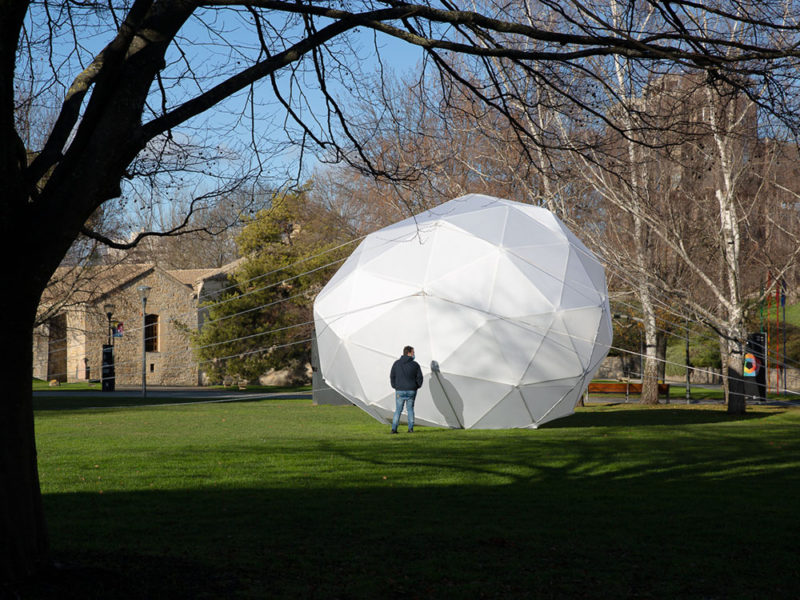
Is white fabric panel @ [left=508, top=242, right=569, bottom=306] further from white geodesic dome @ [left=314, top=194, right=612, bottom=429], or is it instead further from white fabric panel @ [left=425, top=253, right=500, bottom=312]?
white fabric panel @ [left=425, top=253, right=500, bottom=312]

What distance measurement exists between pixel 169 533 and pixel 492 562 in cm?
265

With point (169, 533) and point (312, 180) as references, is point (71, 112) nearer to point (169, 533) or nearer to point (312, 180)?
point (169, 533)

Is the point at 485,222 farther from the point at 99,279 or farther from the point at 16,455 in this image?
the point at 99,279

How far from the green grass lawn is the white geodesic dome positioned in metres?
1.87

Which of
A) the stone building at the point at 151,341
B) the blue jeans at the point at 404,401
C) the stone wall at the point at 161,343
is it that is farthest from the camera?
the stone wall at the point at 161,343

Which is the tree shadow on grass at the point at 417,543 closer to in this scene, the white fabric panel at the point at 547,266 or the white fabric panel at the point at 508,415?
the white fabric panel at the point at 508,415

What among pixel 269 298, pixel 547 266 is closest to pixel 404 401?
pixel 547 266

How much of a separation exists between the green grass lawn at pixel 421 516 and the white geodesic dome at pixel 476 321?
187cm

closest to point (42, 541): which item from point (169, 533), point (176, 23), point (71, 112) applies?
point (169, 533)

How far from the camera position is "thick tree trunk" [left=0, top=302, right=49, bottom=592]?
4844 mm

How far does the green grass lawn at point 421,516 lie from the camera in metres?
5.39

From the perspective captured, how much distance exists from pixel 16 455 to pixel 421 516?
3.84 meters

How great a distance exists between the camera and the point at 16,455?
4910 mm

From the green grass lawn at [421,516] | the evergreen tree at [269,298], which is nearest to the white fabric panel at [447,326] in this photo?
the green grass lawn at [421,516]
